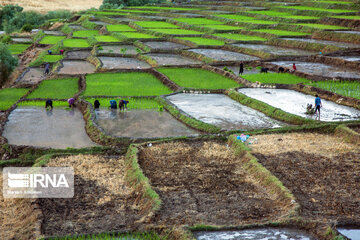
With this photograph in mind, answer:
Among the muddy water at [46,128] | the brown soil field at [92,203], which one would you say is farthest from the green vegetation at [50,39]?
the brown soil field at [92,203]

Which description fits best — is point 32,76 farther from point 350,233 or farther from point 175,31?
point 350,233

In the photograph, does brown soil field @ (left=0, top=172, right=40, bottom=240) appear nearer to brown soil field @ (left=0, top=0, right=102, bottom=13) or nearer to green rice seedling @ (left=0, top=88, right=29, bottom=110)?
green rice seedling @ (left=0, top=88, right=29, bottom=110)

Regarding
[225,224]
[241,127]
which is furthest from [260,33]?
[225,224]

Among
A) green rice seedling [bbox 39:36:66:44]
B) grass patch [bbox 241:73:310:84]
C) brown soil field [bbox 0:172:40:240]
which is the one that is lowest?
brown soil field [bbox 0:172:40:240]

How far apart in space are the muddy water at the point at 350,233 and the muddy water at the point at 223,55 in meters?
20.4

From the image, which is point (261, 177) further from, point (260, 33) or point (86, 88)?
point (260, 33)

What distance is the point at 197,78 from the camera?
24.4m

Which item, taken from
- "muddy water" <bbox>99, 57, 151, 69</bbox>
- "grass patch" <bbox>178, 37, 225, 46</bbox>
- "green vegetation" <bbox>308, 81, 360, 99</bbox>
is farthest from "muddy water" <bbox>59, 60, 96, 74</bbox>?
"green vegetation" <bbox>308, 81, 360, 99</bbox>

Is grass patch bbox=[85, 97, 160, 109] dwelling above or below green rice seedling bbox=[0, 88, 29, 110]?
above

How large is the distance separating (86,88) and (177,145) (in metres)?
9.20

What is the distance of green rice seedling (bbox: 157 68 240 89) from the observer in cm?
2273

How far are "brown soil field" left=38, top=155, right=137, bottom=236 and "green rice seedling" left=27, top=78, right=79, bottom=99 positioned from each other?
8408 mm

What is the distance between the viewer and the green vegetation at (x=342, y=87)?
19.9 meters

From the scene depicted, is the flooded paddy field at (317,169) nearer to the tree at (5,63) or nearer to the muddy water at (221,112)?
the muddy water at (221,112)
